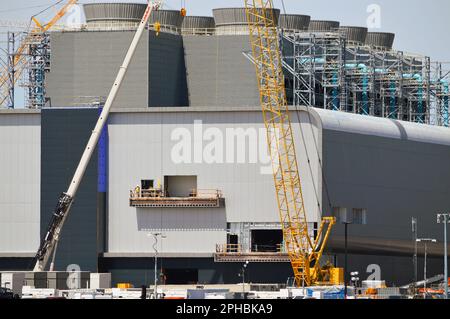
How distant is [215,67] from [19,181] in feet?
145

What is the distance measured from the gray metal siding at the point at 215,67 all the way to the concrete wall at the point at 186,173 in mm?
31877

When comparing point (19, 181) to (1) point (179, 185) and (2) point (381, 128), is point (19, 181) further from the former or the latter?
(2) point (381, 128)

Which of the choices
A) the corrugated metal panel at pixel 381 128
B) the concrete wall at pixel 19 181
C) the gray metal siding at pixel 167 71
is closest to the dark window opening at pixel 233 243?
the corrugated metal panel at pixel 381 128

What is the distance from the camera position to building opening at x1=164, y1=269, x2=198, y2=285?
539 feet

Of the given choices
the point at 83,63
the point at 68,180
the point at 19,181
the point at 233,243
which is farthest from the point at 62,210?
the point at 83,63

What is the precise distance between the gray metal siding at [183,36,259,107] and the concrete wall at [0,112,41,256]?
3711 cm

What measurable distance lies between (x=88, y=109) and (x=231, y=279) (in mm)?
29626

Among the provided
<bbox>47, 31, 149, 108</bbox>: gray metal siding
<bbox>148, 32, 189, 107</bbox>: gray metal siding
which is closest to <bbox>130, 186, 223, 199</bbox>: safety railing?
<bbox>148, 32, 189, 107</bbox>: gray metal siding

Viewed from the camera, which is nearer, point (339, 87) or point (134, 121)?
point (134, 121)

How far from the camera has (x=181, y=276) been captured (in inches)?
6511
